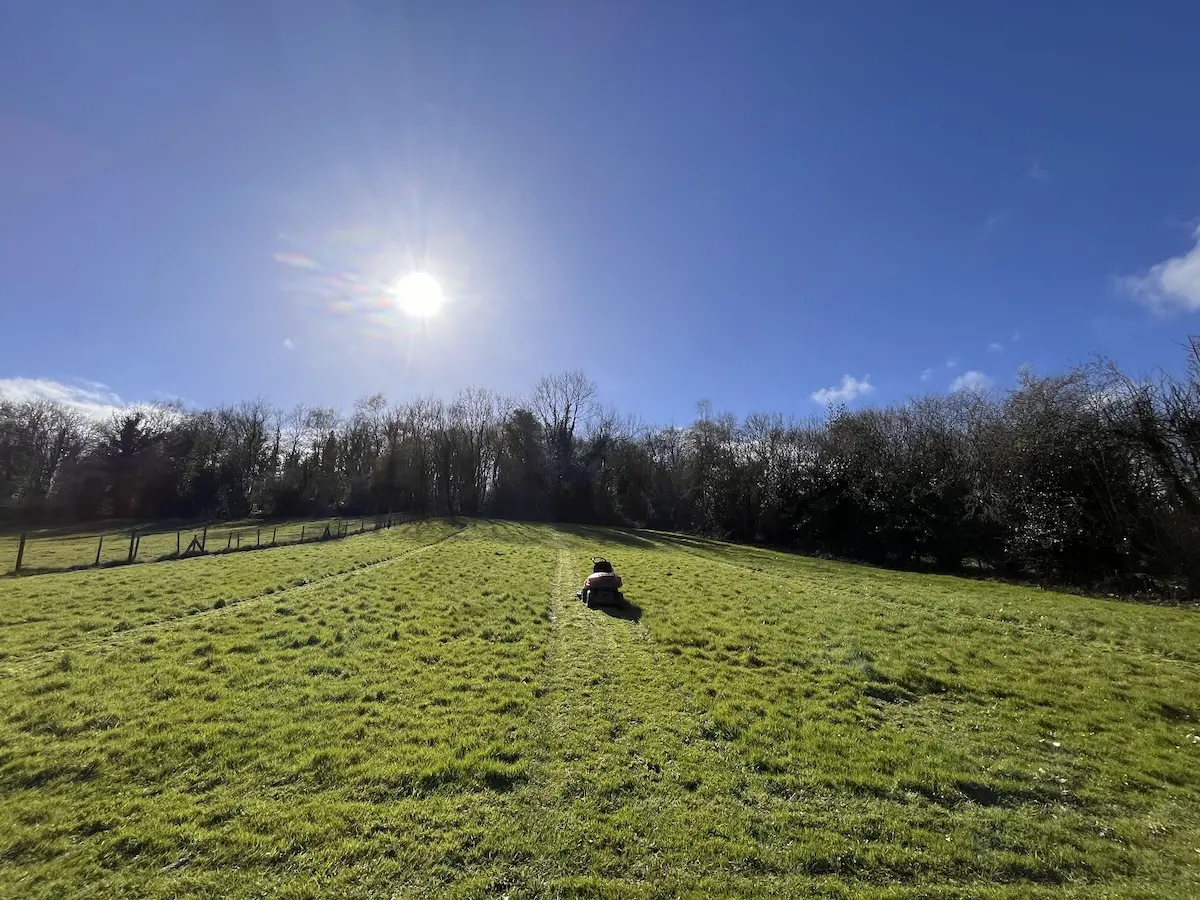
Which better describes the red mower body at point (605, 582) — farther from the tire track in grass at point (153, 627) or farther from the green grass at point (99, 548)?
the green grass at point (99, 548)

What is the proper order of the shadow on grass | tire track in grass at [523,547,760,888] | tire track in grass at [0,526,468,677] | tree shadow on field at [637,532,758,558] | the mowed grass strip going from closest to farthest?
the mowed grass strip
tire track in grass at [523,547,760,888]
tire track in grass at [0,526,468,677]
the shadow on grass
tree shadow on field at [637,532,758,558]

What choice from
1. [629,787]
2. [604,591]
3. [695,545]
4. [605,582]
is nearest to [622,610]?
[604,591]

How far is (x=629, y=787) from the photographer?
20.0ft

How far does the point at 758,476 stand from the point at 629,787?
47.9 m

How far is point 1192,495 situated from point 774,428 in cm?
3437

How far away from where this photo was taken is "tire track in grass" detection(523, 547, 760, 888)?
16.0 feet

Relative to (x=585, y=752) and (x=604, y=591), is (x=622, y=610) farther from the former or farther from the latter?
(x=585, y=752)

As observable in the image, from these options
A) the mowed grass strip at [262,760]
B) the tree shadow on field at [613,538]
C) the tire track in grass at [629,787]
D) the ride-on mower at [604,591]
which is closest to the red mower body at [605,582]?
the ride-on mower at [604,591]

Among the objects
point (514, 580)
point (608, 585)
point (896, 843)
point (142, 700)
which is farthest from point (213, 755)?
point (514, 580)

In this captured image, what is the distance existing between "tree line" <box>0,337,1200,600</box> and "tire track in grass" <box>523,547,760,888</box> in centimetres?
2490

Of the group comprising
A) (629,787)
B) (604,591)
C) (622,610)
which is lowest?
(629,787)

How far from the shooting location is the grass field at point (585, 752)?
475cm

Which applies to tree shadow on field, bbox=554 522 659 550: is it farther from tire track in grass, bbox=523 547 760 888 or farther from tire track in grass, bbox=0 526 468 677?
tire track in grass, bbox=523 547 760 888

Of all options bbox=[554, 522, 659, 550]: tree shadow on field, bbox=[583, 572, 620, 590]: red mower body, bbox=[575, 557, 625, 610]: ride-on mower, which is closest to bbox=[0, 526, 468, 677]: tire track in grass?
bbox=[575, 557, 625, 610]: ride-on mower
